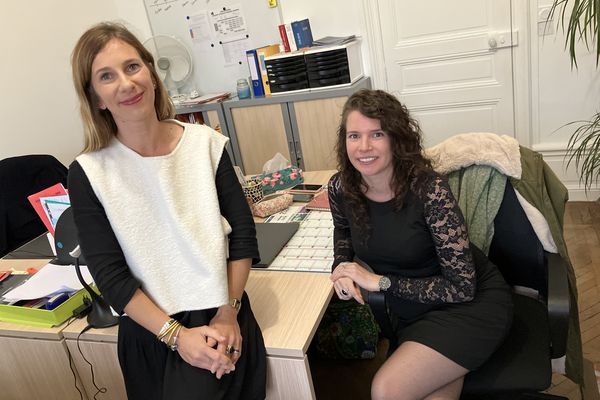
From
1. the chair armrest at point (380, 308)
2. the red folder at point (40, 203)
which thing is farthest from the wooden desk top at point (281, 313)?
the red folder at point (40, 203)

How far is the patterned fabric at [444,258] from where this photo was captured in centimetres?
136

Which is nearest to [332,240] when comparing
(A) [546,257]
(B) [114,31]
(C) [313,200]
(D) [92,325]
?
(C) [313,200]

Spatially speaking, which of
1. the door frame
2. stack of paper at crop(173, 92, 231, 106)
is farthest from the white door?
stack of paper at crop(173, 92, 231, 106)

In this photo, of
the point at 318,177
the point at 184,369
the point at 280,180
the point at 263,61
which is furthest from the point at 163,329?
the point at 263,61

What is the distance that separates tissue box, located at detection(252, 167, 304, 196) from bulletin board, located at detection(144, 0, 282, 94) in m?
1.79

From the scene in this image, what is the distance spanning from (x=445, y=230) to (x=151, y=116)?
0.86 m

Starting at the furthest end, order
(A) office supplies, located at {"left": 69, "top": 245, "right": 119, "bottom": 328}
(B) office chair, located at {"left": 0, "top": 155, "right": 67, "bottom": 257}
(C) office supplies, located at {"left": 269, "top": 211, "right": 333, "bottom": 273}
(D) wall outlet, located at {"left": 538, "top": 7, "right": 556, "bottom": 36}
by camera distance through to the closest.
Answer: (D) wall outlet, located at {"left": 538, "top": 7, "right": 556, "bottom": 36} → (B) office chair, located at {"left": 0, "top": 155, "right": 67, "bottom": 257} → (C) office supplies, located at {"left": 269, "top": 211, "right": 333, "bottom": 273} → (A) office supplies, located at {"left": 69, "top": 245, "right": 119, "bottom": 328}

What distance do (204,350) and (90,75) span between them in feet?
2.46

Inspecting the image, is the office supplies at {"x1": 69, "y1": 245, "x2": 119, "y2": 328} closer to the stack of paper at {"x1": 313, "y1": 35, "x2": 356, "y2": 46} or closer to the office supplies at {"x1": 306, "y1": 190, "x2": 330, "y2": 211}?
the office supplies at {"x1": 306, "y1": 190, "x2": 330, "y2": 211}

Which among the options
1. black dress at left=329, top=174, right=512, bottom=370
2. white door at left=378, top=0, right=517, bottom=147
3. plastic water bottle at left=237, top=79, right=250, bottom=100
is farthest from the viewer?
plastic water bottle at left=237, top=79, right=250, bottom=100

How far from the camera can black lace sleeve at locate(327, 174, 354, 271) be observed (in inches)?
61.8

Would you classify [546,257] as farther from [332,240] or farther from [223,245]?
[223,245]

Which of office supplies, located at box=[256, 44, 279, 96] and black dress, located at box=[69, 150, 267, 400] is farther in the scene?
office supplies, located at box=[256, 44, 279, 96]

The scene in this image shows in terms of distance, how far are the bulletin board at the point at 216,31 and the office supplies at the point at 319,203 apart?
6.70ft
